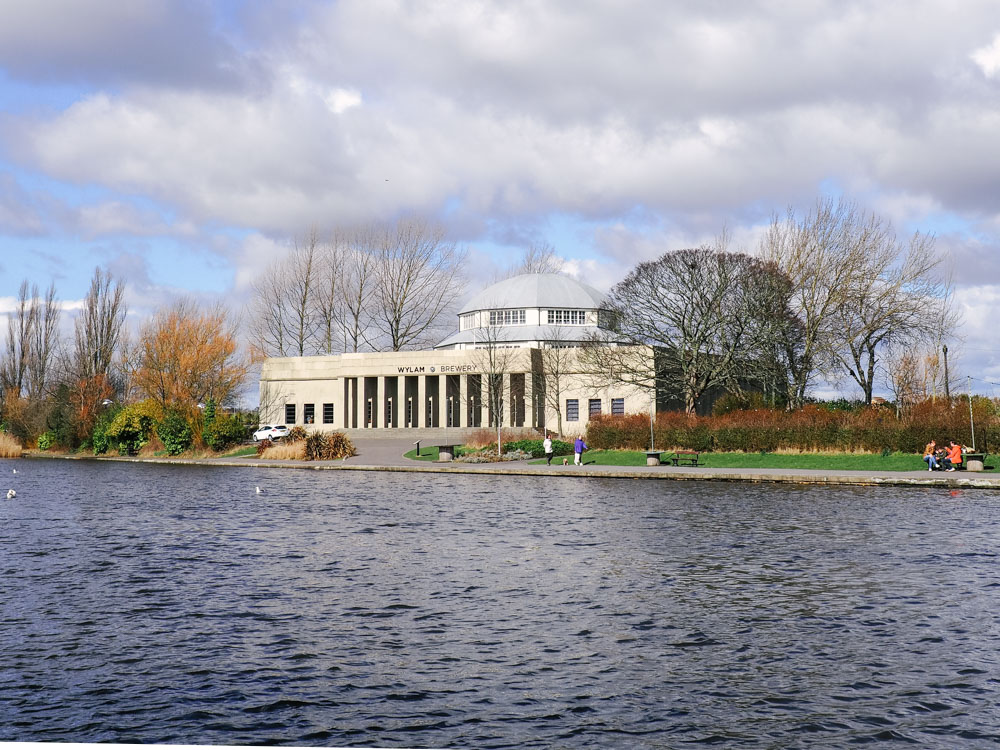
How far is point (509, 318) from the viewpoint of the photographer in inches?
3250

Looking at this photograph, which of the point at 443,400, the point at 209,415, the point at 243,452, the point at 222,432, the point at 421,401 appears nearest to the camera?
the point at 243,452

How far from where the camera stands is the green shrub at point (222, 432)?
62.9 m

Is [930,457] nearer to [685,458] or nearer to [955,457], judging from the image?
[955,457]

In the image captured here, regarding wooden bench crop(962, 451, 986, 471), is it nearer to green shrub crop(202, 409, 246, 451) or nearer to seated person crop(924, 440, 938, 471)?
seated person crop(924, 440, 938, 471)

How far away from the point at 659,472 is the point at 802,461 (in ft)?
24.2

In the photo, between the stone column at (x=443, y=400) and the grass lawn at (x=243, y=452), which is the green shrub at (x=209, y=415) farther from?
the stone column at (x=443, y=400)

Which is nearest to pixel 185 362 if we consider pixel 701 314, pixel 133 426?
pixel 133 426

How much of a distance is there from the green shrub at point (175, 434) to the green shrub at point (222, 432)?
3.91 feet

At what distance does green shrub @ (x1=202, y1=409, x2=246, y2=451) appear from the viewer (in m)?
62.9

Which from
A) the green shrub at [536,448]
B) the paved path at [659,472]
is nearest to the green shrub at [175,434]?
the paved path at [659,472]

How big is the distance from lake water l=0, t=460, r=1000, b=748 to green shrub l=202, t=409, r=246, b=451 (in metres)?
38.1

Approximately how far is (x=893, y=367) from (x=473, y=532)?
179 feet

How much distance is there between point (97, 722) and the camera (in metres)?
9.22

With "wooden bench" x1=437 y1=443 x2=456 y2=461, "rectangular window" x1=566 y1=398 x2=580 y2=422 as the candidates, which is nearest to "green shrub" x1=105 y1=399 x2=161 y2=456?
"wooden bench" x1=437 y1=443 x2=456 y2=461
